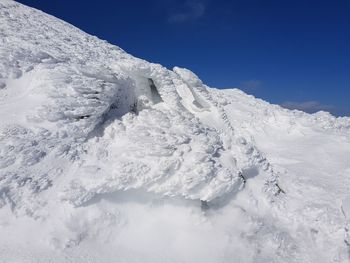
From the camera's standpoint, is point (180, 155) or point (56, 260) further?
point (180, 155)

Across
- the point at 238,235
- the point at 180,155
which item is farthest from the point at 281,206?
the point at 180,155

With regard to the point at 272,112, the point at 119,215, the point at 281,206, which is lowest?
the point at 119,215

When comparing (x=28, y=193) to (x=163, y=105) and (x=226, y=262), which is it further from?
(x=163, y=105)

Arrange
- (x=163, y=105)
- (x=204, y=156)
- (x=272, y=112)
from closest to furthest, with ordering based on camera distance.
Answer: (x=204, y=156)
(x=163, y=105)
(x=272, y=112)

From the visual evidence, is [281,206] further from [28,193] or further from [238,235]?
[28,193]

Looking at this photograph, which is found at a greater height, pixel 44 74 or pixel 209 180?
pixel 44 74

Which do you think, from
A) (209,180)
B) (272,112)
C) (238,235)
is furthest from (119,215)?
(272,112)

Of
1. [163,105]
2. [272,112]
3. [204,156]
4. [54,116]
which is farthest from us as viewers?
[272,112]
